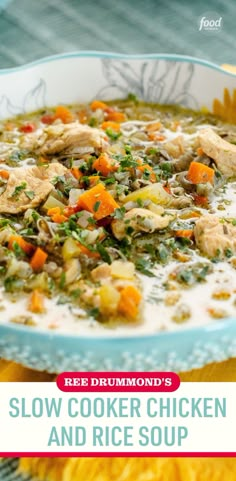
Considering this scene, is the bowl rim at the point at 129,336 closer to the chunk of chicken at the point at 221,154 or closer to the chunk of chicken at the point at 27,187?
the chunk of chicken at the point at 27,187

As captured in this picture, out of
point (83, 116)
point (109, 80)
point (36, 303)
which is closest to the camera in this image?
point (36, 303)

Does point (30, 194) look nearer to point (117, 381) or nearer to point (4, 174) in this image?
point (4, 174)

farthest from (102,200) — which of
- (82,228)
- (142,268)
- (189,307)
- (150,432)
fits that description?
(150,432)

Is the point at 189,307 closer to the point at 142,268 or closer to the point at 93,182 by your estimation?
the point at 142,268

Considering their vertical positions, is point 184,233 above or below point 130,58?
below

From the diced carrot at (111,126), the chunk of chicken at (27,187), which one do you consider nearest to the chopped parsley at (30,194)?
the chunk of chicken at (27,187)

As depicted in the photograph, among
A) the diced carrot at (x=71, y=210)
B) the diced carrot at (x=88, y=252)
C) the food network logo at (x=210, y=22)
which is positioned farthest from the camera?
the food network logo at (x=210, y=22)

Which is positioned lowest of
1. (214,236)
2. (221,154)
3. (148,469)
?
(148,469)

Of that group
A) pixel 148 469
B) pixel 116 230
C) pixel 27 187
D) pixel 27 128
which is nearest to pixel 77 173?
pixel 27 187
